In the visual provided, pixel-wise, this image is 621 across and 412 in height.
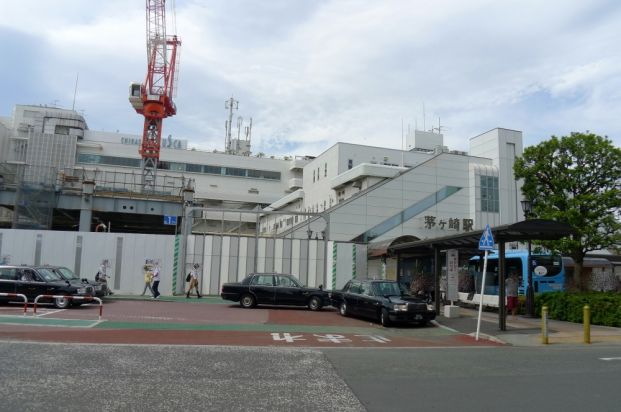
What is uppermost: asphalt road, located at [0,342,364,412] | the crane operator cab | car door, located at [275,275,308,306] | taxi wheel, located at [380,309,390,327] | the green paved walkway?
the crane operator cab

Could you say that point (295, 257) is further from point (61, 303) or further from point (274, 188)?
point (274, 188)

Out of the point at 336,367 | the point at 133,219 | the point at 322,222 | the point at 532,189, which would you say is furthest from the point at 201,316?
the point at 133,219

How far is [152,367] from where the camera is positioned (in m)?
8.66

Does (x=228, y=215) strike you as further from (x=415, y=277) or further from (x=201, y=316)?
(x=201, y=316)

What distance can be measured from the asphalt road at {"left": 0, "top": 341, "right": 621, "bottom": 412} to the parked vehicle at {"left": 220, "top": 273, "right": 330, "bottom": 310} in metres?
9.34

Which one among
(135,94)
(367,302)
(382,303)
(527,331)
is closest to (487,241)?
(527,331)

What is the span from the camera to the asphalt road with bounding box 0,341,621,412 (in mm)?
6645

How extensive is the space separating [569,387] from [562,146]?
1538 centimetres

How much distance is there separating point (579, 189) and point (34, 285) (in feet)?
68.8

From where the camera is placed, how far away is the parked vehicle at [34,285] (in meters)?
18.0

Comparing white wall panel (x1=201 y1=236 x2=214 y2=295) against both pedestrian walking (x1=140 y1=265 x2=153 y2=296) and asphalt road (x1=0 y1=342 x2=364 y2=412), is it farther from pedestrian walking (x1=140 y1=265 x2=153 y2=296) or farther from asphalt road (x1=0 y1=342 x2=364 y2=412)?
asphalt road (x1=0 y1=342 x2=364 y2=412)

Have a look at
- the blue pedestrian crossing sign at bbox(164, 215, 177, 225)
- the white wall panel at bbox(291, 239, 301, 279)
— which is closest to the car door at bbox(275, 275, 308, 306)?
the white wall panel at bbox(291, 239, 301, 279)

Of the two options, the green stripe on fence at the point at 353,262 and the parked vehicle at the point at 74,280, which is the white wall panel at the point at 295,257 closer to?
the green stripe on fence at the point at 353,262

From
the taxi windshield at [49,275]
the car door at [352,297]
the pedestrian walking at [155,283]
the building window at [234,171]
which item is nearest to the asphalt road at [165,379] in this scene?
the car door at [352,297]
